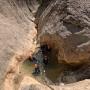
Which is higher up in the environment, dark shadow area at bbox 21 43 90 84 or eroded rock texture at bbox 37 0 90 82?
eroded rock texture at bbox 37 0 90 82

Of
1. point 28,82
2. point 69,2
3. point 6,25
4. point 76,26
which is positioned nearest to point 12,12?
point 6,25

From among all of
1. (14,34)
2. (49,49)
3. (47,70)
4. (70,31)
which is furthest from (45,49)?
(70,31)

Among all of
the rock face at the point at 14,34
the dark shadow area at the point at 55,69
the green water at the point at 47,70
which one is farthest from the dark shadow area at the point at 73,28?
the rock face at the point at 14,34

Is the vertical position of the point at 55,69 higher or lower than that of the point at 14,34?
lower

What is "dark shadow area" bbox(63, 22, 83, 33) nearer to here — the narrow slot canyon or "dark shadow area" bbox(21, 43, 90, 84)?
the narrow slot canyon

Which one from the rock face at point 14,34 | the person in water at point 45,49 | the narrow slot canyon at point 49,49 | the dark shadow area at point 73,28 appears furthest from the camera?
the person in water at point 45,49

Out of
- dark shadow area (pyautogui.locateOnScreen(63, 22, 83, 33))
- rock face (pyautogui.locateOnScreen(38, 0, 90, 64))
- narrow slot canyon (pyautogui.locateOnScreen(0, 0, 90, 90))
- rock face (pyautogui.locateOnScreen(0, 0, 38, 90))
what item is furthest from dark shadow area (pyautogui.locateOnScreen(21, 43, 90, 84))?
dark shadow area (pyautogui.locateOnScreen(63, 22, 83, 33))

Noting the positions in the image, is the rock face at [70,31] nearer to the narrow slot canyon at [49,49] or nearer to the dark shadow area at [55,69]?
the narrow slot canyon at [49,49]

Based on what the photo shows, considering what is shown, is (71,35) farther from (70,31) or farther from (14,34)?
(14,34)

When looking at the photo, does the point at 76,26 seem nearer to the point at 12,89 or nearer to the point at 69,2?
the point at 69,2

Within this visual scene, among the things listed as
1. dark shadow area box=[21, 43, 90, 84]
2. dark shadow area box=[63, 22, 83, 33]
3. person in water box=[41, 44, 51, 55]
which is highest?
dark shadow area box=[63, 22, 83, 33]

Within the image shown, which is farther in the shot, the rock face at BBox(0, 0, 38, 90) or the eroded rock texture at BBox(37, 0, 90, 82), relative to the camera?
the eroded rock texture at BBox(37, 0, 90, 82)
